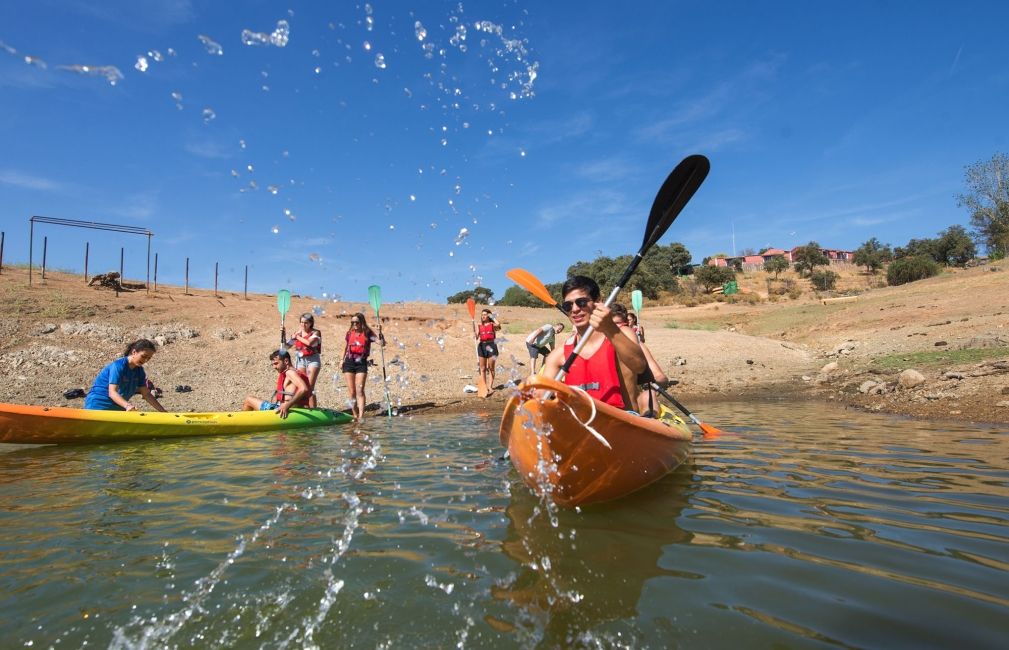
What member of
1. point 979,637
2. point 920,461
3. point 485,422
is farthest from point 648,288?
point 979,637

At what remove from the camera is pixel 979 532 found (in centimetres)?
314

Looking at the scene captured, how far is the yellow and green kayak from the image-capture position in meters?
7.18

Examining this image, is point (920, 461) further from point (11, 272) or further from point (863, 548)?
point (11, 272)

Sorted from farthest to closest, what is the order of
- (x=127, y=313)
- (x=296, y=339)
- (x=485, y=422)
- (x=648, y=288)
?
1. (x=648, y=288)
2. (x=127, y=313)
3. (x=296, y=339)
4. (x=485, y=422)

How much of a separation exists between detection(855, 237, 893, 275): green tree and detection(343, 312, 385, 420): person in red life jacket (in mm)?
56083

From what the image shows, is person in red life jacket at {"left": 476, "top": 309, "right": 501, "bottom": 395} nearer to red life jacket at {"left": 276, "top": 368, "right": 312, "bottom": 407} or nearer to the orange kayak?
red life jacket at {"left": 276, "top": 368, "right": 312, "bottom": 407}

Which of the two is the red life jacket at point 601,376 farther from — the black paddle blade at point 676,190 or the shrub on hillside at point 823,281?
the shrub on hillside at point 823,281

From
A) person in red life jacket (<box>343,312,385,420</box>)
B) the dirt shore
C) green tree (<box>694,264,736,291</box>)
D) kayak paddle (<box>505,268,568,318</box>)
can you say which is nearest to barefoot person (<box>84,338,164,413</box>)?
person in red life jacket (<box>343,312,385,420</box>)

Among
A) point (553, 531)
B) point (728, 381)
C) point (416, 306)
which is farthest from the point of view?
point (416, 306)

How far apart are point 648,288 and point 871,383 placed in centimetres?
3103

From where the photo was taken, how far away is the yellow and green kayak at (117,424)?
718cm

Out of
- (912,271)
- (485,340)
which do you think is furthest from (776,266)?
(485,340)

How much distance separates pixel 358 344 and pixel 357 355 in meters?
0.23

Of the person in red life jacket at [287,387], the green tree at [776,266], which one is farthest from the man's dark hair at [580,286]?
the green tree at [776,266]
